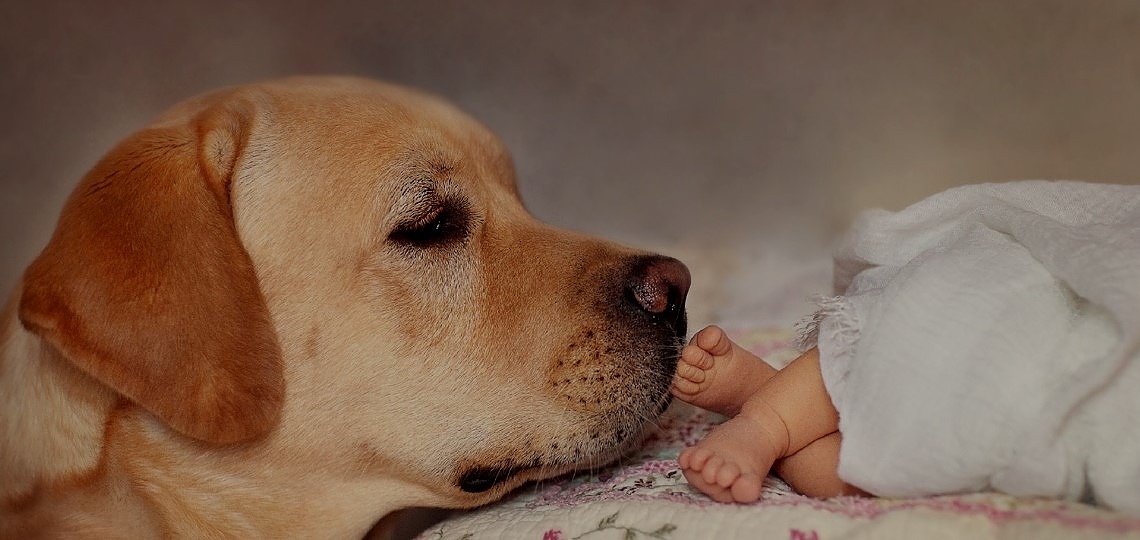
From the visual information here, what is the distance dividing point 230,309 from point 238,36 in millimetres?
1556

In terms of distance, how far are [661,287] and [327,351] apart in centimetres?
64

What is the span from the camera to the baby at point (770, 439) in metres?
1.41

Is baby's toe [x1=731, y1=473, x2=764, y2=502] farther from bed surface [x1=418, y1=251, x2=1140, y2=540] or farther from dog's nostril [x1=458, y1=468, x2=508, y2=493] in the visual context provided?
dog's nostril [x1=458, y1=468, x2=508, y2=493]

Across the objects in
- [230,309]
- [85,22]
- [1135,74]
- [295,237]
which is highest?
[1135,74]

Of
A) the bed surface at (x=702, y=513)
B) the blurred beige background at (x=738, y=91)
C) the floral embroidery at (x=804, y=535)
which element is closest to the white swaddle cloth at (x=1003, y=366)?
the bed surface at (x=702, y=513)

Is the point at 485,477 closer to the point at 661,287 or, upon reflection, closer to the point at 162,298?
the point at 661,287

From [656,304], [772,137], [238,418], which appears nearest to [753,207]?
[772,137]

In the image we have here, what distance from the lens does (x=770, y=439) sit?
1.49m

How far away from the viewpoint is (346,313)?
164cm

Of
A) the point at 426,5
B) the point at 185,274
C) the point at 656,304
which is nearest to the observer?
the point at 185,274

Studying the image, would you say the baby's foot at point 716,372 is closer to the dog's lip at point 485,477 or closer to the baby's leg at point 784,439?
the baby's leg at point 784,439

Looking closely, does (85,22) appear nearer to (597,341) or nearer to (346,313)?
(346,313)

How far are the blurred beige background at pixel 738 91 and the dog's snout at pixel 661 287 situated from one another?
1561 mm

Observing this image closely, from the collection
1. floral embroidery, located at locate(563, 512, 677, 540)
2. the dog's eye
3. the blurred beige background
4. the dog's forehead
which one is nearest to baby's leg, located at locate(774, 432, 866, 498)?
floral embroidery, located at locate(563, 512, 677, 540)
